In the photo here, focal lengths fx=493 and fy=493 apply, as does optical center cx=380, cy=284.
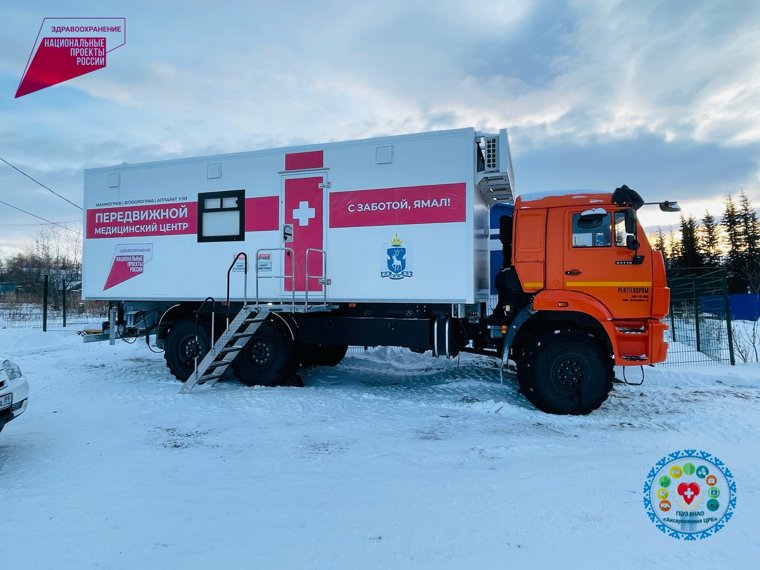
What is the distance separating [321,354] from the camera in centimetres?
951

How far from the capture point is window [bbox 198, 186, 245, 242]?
26.0 feet

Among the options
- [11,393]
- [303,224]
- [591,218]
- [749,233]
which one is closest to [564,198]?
[591,218]

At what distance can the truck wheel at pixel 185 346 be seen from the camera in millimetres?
8109

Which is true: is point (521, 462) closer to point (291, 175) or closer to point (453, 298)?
point (453, 298)

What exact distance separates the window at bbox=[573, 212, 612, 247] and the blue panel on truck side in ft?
5.16

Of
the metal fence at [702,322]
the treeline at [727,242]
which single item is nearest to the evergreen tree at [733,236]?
the treeline at [727,242]

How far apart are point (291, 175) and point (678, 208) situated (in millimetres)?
5391

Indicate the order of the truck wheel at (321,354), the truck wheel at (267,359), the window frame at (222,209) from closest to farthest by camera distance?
1. the truck wheel at (267,359)
2. the window frame at (222,209)
3. the truck wheel at (321,354)

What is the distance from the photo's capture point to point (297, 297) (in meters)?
7.55

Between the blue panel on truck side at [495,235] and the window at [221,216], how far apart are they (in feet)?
13.3

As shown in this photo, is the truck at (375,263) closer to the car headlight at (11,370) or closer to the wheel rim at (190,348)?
the wheel rim at (190,348)

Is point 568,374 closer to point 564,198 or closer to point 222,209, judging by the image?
point 564,198

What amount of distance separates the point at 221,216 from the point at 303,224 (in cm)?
150

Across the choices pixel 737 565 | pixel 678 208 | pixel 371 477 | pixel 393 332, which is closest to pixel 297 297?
pixel 393 332
